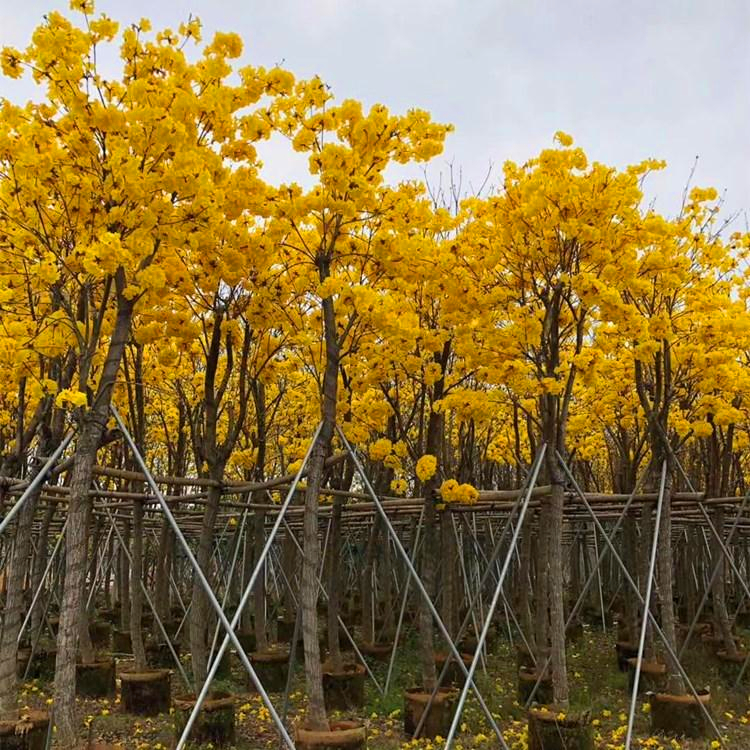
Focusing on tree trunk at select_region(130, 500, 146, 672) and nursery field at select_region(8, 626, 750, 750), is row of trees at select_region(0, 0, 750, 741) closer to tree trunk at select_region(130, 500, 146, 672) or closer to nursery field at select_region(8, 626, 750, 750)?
tree trunk at select_region(130, 500, 146, 672)

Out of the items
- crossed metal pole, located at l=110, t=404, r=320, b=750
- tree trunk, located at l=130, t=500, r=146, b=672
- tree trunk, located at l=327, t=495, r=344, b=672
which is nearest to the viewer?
crossed metal pole, located at l=110, t=404, r=320, b=750

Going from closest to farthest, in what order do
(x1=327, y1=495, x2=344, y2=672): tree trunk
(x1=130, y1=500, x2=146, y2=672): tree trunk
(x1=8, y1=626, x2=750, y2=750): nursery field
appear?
(x1=8, y1=626, x2=750, y2=750): nursery field
(x1=130, y1=500, x2=146, y2=672): tree trunk
(x1=327, y1=495, x2=344, y2=672): tree trunk

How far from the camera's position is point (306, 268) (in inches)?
275

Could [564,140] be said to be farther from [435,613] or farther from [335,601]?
[335,601]

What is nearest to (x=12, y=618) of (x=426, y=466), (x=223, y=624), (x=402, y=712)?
(x=223, y=624)

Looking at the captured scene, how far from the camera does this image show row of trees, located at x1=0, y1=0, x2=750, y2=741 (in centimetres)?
521

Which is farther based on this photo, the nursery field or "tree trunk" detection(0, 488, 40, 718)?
the nursery field

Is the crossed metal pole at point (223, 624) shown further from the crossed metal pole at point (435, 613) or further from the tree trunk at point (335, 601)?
the tree trunk at point (335, 601)

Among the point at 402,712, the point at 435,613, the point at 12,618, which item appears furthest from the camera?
the point at 402,712

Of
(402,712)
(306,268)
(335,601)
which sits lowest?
(402,712)

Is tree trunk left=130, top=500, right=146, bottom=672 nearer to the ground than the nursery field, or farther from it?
farther from it

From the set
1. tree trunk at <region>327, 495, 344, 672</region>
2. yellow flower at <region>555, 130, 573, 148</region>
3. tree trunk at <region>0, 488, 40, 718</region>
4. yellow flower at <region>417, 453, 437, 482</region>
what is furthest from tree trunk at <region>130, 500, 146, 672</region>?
yellow flower at <region>555, 130, 573, 148</region>

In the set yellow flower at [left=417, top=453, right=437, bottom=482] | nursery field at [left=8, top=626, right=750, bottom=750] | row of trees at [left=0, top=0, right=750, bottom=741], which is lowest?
nursery field at [left=8, top=626, right=750, bottom=750]

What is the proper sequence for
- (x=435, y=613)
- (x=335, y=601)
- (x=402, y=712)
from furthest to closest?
(x=335, y=601), (x=402, y=712), (x=435, y=613)
